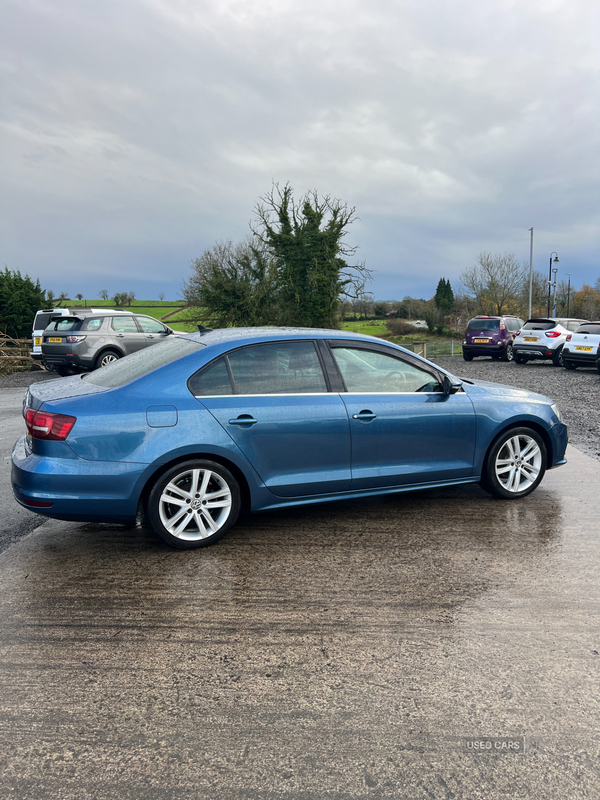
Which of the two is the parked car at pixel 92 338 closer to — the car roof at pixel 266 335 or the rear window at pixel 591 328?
the car roof at pixel 266 335

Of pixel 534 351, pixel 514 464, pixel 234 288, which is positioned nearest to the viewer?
pixel 514 464

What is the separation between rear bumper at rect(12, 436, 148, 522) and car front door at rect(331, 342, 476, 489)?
165cm

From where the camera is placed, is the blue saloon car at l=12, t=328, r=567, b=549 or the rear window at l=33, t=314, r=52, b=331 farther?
the rear window at l=33, t=314, r=52, b=331

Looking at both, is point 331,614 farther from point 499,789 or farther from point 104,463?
point 104,463

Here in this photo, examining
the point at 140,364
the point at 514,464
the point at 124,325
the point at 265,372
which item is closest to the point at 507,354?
the point at 124,325

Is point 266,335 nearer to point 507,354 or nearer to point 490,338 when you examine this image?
point 490,338

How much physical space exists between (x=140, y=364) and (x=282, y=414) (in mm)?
1176

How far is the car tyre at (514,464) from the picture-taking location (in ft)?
17.2

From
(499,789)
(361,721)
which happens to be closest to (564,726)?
(499,789)

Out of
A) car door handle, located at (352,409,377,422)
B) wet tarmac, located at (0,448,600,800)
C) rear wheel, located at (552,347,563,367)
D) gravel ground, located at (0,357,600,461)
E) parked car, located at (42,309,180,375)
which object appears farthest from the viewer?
rear wheel, located at (552,347,563,367)

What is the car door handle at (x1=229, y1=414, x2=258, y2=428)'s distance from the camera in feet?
13.7

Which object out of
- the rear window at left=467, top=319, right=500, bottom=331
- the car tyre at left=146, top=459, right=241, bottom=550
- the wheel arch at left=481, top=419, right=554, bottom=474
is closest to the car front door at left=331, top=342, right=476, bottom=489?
the wheel arch at left=481, top=419, right=554, bottom=474

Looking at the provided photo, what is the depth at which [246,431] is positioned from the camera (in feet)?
13.8

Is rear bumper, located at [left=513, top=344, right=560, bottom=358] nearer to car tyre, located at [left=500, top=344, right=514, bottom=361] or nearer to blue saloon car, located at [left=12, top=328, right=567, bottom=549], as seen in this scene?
car tyre, located at [left=500, top=344, right=514, bottom=361]
